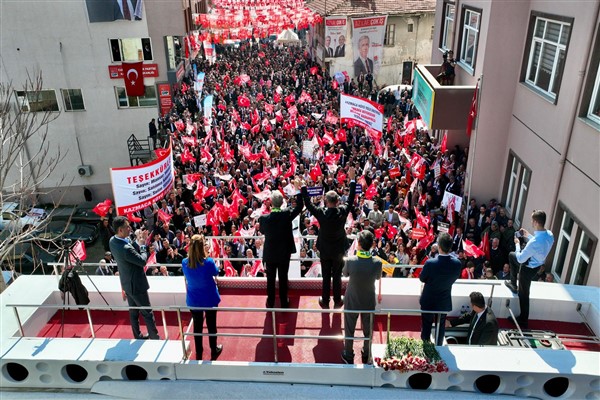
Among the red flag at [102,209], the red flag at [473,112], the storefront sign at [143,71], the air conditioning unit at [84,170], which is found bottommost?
the air conditioning unit at [84,170]

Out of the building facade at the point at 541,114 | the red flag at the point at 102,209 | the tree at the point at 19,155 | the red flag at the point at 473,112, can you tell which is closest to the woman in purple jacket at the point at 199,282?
the tree at the point at 19,155

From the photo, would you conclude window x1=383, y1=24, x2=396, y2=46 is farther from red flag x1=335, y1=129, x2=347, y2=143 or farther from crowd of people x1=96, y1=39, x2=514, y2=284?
red flag x1=335, y1=129, x2=347, y2=143

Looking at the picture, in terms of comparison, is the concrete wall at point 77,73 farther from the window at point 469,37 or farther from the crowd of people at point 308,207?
the window at point 469,37

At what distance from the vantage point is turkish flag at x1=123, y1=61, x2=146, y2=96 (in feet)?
63.0

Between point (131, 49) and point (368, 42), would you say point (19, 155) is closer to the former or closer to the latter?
point (131, 49)

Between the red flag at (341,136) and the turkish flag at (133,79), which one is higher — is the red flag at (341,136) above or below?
below

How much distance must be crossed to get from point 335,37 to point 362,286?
27879 mm

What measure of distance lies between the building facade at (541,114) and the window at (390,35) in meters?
16.4

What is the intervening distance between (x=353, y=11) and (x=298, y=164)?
1841 centimetres

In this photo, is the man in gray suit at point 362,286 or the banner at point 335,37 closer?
the man in gray suit at point 362,286

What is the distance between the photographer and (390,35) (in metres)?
A: 32.6

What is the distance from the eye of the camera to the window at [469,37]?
1481cm

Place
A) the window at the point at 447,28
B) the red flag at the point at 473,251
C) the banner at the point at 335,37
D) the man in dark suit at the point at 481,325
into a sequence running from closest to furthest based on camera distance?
the man in dark suit at the point at 481,325, the red flag at the point at 473,251, the window at the point at 447,28, the banner at the point at 335,37

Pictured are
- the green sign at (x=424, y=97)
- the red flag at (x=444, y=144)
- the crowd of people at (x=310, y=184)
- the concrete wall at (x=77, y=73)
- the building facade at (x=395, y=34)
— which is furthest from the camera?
the building facade at (x=395, y=34)
